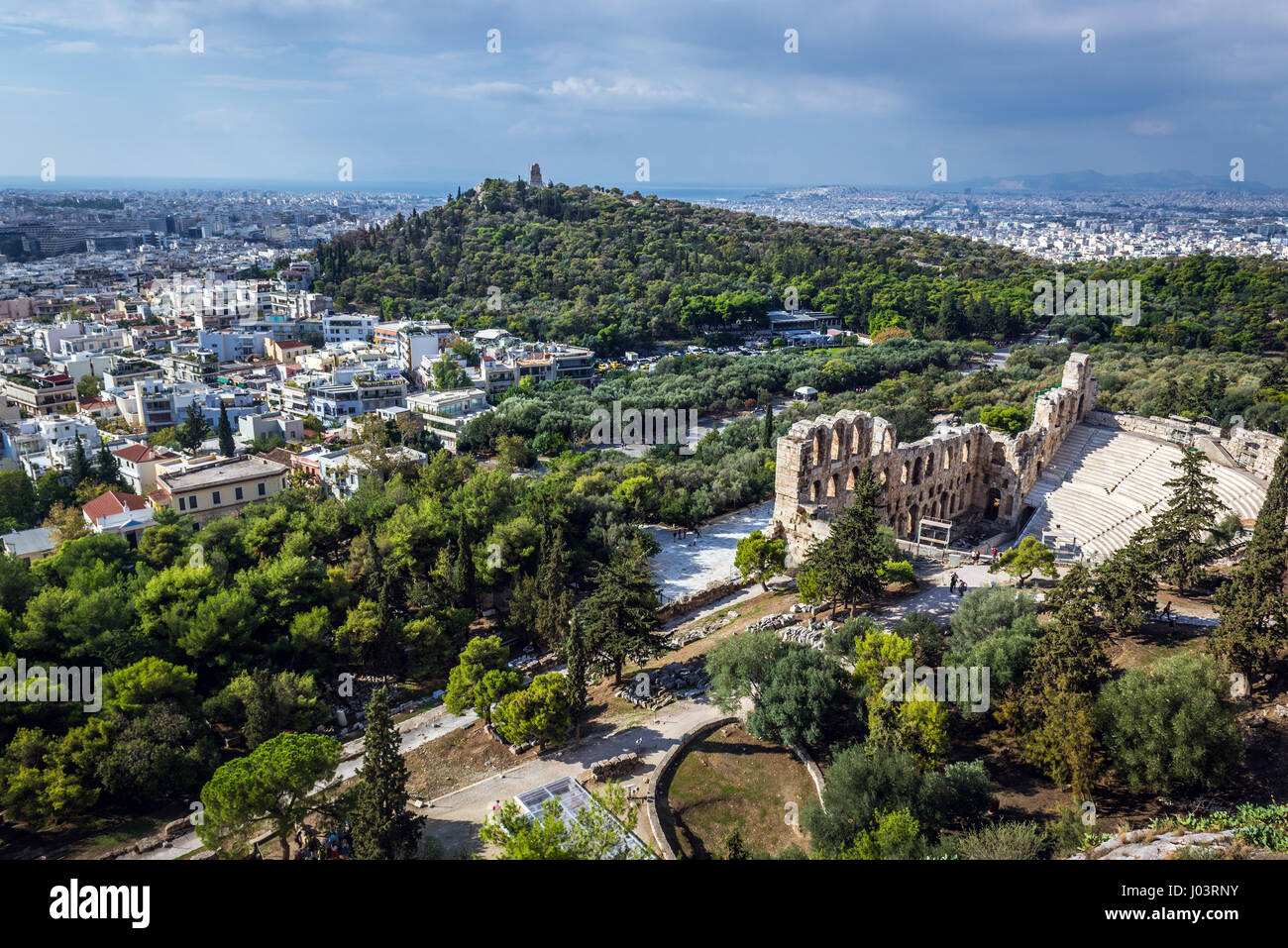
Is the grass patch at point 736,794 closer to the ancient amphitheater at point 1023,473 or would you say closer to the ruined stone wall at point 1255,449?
the ancient amphitheater at point 1023,473

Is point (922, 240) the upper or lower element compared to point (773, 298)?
upper

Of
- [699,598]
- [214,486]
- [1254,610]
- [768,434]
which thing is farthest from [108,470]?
[1254,610]

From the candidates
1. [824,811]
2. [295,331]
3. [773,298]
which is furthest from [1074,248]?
[824,811]

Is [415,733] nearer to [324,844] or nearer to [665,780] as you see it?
[324,844]

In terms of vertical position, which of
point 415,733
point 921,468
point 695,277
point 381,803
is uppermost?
point 695,277

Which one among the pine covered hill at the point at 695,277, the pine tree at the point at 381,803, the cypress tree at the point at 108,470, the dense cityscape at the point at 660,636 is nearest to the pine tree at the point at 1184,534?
the dense cityscape at the point at 660,636
